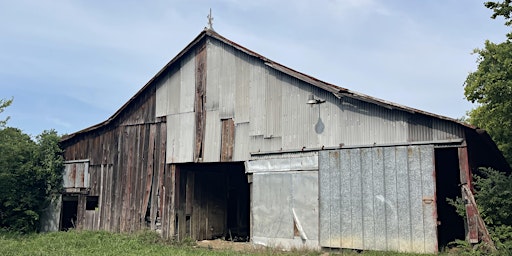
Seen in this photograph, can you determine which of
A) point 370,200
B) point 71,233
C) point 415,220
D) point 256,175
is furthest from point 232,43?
point 71,233

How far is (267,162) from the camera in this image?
46.4 feet

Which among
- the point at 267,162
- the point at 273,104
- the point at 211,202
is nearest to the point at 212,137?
the point at 267,162

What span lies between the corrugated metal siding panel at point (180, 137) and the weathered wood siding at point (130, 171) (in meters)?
0.34

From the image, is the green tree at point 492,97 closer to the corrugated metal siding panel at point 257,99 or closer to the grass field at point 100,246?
the corrugated metal siding panel at point 257,99

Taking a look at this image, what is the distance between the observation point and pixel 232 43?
A: 15.4 m

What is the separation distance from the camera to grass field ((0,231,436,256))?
13.3 meters

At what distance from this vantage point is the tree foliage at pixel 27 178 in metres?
19.1

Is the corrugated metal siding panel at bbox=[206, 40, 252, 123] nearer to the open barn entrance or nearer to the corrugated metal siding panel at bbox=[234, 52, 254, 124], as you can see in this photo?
the corrugated metal siding panel at bbox=[234, 52, 254, 124]

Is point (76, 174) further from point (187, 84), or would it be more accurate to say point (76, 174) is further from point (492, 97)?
point (492, 97)

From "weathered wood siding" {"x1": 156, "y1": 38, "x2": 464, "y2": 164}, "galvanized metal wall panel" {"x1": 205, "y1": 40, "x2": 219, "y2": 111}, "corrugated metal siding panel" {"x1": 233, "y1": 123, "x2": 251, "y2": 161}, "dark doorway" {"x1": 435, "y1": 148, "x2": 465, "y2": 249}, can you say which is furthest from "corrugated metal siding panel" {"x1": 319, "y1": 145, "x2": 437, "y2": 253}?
"galvanized metal wall panel" {"x1": 205, "y1": 40, "x2": 219, "y2": 111}

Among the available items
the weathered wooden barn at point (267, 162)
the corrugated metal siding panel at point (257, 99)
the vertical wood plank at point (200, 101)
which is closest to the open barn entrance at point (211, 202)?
the weathered wooden barn at point (267, 162)

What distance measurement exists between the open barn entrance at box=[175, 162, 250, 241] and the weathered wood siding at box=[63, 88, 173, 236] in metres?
0.60

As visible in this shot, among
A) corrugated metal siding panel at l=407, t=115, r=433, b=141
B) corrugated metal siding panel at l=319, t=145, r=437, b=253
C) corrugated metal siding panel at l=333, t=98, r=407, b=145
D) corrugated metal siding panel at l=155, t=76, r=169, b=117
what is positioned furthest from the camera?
corrugated metal siding panel at l=155, t=76, r=169, b=117

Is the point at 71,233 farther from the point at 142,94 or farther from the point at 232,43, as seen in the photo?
the point at 232,43
